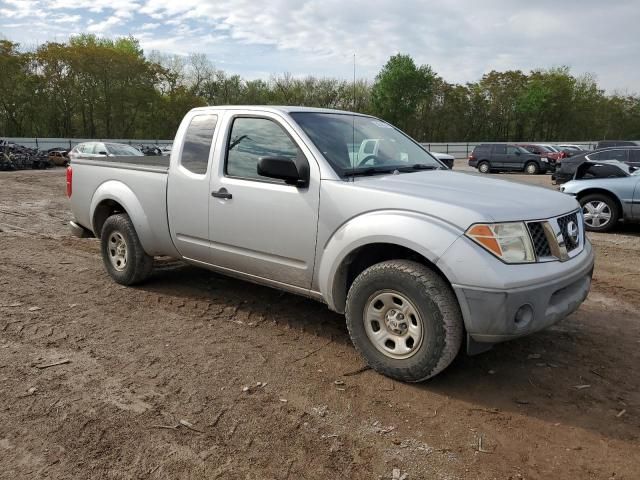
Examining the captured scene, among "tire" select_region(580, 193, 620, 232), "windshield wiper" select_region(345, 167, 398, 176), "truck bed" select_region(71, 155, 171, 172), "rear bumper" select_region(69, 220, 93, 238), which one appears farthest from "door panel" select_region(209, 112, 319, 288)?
"tire" select_region(580, 193, 620, 232)

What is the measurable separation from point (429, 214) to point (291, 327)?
178cm

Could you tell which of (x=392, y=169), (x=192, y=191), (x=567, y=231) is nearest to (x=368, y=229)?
(x=392, y=169)

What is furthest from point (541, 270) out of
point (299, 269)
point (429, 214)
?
point (299, 269)

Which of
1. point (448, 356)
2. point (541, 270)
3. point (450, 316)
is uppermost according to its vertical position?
point (541, 270)

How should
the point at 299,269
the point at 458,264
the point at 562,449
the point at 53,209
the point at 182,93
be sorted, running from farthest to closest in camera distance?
the point at 182,93 < the point at 53,209 < the point at 299,269 < the point at 458,264 < the point at 562,449

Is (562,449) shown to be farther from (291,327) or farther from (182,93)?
(182,93)

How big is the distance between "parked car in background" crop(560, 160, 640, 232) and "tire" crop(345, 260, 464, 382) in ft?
24.3

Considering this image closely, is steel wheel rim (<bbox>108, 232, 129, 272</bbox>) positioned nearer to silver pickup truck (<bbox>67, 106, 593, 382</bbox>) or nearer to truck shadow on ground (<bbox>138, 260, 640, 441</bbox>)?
silver pickup truck (<bbox>67, 106, 593, 382</bbox>)

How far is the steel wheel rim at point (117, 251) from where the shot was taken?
5.50m

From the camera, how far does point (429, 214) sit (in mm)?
3264

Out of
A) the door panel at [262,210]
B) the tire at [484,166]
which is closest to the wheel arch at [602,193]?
the door panel at [262,210]

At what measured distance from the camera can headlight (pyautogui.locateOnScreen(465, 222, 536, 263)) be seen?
307cm

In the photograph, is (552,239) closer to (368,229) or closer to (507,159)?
(368,229)

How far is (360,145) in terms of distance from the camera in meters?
4.21
